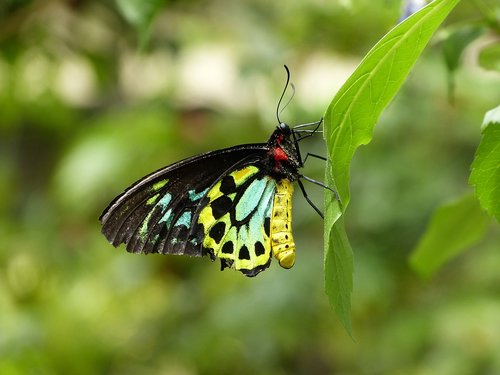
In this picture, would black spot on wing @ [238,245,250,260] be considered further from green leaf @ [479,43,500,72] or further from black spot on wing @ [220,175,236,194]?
green leaf @ [479,43,500,72]

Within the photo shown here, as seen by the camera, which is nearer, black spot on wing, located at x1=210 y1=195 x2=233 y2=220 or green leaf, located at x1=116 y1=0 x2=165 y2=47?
green leaf, located at x1=116 y1=0 x2=165 y2=47

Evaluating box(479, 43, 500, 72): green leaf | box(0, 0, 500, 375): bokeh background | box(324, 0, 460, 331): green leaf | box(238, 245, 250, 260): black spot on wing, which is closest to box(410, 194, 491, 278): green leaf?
box(479, 43, 500, 72): green leaf

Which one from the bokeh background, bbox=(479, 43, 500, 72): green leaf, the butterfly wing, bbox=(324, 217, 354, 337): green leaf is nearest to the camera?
bbox=(324, 217, 354, 337): green leaf

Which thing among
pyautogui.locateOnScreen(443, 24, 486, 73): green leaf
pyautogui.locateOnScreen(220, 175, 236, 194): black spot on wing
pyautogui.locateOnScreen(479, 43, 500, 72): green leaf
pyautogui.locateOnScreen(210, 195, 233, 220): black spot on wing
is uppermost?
pyautogui.locateOnScreen(443, 24, 486, 73): green leaf

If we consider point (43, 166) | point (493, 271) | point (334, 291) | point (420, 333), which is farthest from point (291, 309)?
point (43, 166)

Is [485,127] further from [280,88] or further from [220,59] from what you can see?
[220,59]

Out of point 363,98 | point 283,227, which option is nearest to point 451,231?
point 283,227
